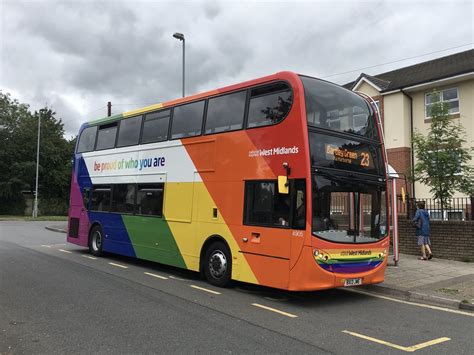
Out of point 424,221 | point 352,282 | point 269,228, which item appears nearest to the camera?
point 352,282

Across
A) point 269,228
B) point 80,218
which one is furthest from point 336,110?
point 80,218

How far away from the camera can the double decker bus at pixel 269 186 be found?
7.59 meters

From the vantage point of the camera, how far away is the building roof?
24016 millimetres

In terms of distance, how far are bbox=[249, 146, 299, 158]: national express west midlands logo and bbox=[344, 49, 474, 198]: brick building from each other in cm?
1701


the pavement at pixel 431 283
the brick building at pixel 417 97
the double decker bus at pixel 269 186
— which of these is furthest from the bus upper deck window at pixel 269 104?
the brick building at pixel 417 97

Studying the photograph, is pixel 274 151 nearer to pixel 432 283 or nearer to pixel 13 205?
pixel 432 283

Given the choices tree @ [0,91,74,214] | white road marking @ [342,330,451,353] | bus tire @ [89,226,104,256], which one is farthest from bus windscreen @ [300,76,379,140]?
tree @ [0,91,74,214]

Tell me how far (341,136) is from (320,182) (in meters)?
1.10

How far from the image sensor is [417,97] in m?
25.5

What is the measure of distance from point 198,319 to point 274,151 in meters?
3.25

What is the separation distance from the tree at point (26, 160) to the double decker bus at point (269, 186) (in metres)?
39.8

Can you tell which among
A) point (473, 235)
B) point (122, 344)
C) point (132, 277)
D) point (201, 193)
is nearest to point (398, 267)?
point (473, 235)

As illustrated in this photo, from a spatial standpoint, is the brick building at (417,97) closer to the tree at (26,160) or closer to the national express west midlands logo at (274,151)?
the national express west midlands logo at (274,151)

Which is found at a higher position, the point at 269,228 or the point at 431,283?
the point at 269,228
